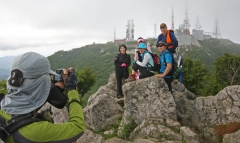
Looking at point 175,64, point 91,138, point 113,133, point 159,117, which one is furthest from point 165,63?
point 91,138

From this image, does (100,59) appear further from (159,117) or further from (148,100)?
(159,117)

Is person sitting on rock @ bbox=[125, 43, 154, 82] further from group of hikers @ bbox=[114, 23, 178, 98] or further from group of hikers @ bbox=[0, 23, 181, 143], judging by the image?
group of hikers @ bbox=[0, 23, 181, 143]

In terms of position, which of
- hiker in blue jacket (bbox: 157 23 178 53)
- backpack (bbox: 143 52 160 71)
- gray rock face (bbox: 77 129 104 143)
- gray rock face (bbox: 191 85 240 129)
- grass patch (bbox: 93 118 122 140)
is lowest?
gray rock face (bbox: 77 129 104 143)

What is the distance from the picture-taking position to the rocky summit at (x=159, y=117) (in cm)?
743

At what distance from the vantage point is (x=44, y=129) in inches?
93.7

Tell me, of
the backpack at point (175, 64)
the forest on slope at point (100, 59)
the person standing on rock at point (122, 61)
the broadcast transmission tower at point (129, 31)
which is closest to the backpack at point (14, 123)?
the backpack at point (175, 64)

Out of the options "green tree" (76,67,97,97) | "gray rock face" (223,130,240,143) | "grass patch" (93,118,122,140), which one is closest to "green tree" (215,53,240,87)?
"green tree" (76,67,97,97)

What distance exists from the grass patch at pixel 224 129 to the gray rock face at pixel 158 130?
1.23 meters

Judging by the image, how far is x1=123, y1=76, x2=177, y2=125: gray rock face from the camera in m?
8.14

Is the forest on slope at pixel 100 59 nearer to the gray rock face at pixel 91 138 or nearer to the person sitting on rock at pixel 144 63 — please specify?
the gray rock face at pixel 91 138

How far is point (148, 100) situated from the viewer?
27.5ft

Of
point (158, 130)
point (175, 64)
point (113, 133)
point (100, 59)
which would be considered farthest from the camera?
point (100, 59)

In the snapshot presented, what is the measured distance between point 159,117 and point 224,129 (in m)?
2.10

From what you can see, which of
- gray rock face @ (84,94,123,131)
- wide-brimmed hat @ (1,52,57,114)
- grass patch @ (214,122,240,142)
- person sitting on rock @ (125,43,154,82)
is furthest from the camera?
gray rock face @ (84,94,123,131)
